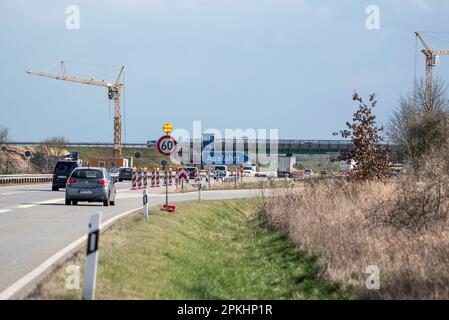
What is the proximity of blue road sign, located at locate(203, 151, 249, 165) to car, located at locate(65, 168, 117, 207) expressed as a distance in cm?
1352

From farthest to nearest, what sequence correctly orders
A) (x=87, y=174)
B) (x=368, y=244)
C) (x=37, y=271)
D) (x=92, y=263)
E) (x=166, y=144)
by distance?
(x=87, y=174) → (x=166, y=144) → (x=368, y=244) → (x=37, y=271) → (x=92, y=263)

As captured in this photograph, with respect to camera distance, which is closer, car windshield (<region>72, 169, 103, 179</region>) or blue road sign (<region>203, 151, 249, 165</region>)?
car windshield (<region>72, 169, 103, 179</region>)

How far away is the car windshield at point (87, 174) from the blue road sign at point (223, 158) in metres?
13.5

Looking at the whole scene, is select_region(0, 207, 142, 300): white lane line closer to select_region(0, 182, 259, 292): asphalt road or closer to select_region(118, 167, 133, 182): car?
select_region(0, 182, 259, 292): asphalt road

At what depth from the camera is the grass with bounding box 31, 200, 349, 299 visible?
10719 mm

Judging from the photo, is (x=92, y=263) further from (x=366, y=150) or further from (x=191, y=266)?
(x=366, y=150)

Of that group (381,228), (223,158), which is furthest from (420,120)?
(381,228)

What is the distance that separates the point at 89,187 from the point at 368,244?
16630 millimetres

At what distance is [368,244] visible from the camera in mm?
14820

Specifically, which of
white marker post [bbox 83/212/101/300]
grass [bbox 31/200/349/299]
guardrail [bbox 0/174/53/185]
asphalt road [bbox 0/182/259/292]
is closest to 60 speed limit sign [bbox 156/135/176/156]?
asphalt road [bbox 0/182/259/292]
